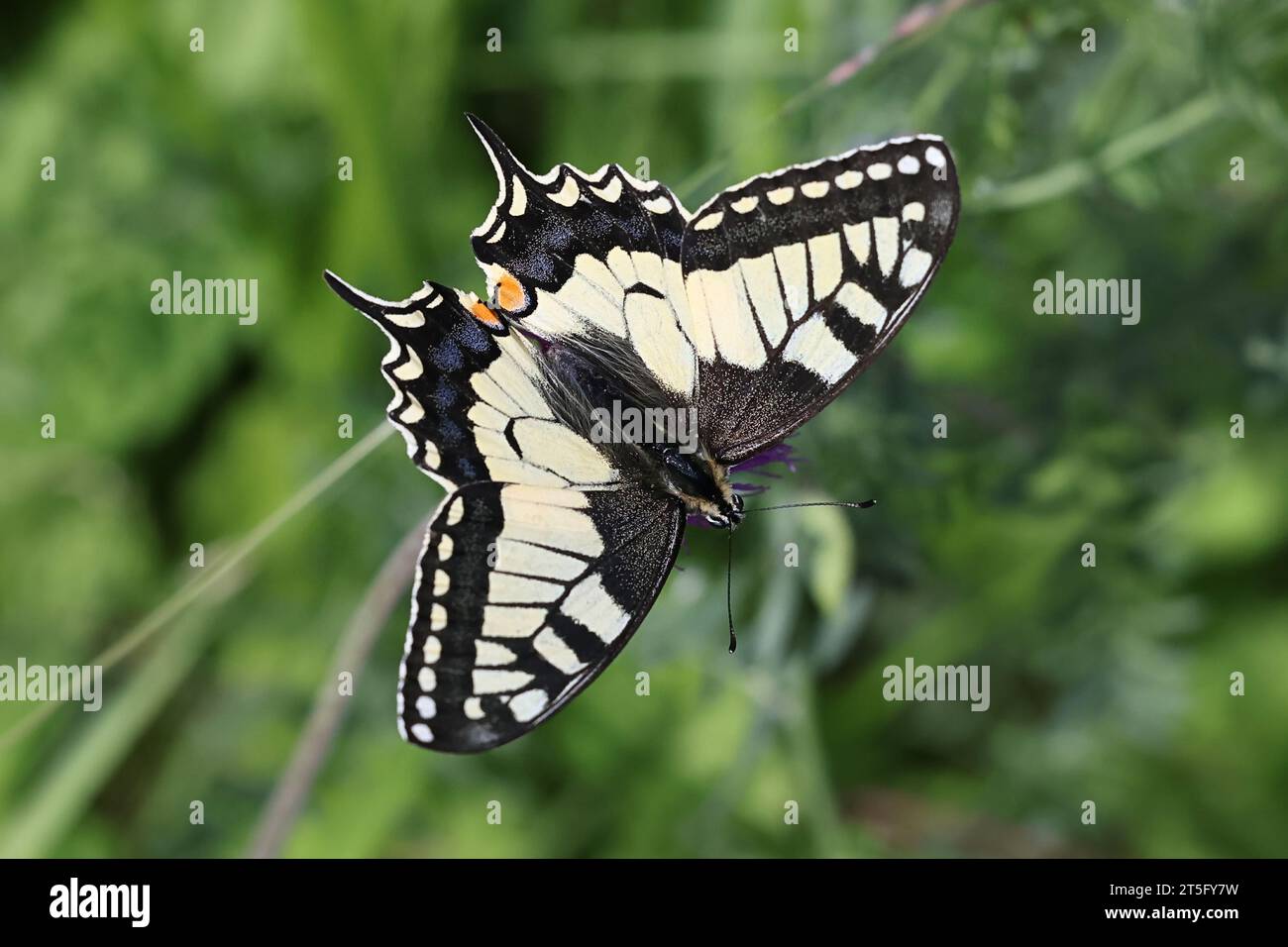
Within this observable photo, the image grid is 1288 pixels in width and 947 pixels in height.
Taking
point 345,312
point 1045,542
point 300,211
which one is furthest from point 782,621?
point 300,211

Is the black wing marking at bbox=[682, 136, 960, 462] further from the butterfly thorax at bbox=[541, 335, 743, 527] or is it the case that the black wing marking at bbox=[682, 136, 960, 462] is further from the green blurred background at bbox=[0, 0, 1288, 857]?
the green blurred background at bbox=[0, 0, 1288, 857]

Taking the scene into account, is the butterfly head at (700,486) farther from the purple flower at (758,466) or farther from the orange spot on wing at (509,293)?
the orange spot on wing at (509,293)

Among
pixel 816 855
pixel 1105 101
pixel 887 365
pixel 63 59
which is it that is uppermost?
pixel 63 59

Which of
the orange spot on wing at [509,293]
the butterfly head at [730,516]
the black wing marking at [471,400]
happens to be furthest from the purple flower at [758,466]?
the orange spot on wing at [509,293]

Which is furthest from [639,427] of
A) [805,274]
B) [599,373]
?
[805,274]

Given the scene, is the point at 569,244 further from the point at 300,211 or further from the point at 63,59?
the point at 63,59

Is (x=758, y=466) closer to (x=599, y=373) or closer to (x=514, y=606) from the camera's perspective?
(x=599, y=373)

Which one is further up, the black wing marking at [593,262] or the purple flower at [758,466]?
the black wing marking at [593,262]
